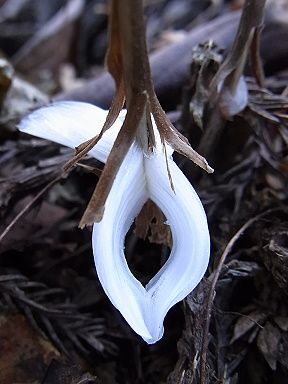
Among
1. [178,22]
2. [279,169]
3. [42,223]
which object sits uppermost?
[178,22]

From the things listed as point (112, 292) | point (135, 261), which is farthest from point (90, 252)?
point (112, 292)

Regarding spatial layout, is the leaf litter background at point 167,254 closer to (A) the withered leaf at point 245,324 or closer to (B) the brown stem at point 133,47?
(A) the withered leaf at point 245,324

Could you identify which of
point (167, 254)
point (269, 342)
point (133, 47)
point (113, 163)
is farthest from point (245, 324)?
point (133, 47)

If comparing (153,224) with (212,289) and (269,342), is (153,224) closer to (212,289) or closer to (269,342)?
(212,289)

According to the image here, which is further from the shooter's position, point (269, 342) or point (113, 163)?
point (269, 342)

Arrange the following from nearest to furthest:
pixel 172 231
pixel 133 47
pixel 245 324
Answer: pixel 133 47 → pixel 172 231 → pixel 245 324

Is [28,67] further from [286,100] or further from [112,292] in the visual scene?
[112,292]

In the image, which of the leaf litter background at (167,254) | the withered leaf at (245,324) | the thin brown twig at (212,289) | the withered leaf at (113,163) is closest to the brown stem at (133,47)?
the withered leaf at (113,163)

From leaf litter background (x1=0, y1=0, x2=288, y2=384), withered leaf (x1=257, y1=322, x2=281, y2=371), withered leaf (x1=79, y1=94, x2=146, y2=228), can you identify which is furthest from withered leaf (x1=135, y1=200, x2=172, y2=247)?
withered leaf (x1=257, y1=322, x2=281, y2=371)
